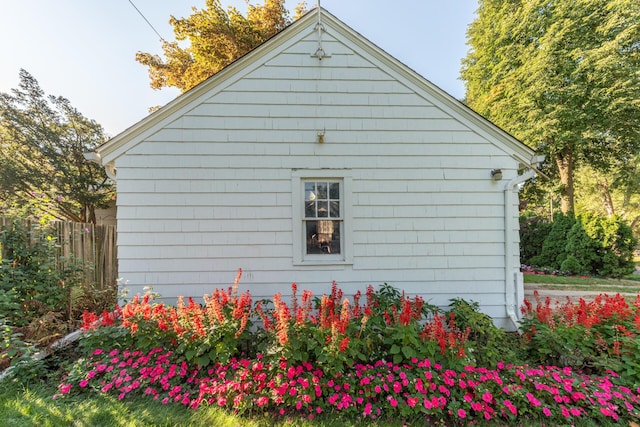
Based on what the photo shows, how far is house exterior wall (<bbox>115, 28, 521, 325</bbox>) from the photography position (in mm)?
3830

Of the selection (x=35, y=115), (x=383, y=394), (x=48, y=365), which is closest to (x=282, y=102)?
(x=383, y=394)

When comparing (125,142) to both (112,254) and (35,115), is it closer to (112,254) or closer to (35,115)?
(112,254)

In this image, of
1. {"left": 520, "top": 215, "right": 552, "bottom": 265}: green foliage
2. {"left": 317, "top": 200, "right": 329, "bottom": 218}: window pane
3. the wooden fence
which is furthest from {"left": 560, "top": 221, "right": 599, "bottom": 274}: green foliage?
the wooden fence

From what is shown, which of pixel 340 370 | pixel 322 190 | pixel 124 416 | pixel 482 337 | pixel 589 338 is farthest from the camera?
pixel 322 190

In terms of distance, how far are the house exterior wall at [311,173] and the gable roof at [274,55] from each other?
3.0 inches

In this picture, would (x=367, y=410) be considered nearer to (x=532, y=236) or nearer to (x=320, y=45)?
(x=320, y=45)

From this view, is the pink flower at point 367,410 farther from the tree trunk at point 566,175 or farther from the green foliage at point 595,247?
the tree trunk at point 566,175

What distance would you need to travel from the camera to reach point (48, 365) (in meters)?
2.99

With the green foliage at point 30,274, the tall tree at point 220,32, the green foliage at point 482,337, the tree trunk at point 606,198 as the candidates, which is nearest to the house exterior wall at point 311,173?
the green foliage at point 482,337


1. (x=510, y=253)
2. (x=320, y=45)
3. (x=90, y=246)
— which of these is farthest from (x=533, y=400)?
(x=90, y=246)

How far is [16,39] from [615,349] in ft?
35.1

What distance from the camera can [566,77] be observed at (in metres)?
10.8

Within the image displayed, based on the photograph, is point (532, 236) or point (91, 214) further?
point (91, 214)

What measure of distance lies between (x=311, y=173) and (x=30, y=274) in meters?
4.20
